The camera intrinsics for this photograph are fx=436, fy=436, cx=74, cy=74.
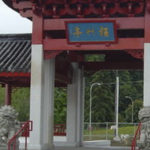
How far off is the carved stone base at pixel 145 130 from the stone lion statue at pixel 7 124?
333cm

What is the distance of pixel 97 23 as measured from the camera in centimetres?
1211

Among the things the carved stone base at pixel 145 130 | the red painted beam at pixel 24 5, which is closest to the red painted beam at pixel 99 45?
the red painted beam at pixel 24 5

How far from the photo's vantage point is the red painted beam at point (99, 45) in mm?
12023

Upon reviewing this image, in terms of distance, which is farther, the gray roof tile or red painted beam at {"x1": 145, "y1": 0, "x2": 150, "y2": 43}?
the gray roof tile

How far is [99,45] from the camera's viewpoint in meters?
12.3

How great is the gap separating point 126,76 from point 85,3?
A: 50.1 metres

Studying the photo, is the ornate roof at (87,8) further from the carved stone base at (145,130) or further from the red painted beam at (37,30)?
the carved stone base at (145,130)

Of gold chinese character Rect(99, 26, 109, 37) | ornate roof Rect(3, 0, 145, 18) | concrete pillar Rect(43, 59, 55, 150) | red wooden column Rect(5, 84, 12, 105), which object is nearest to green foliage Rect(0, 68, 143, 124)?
red wooden column Rect(5, 84, 12, 105)

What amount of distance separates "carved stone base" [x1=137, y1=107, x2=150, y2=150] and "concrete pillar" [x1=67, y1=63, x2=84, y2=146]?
5.42 meters

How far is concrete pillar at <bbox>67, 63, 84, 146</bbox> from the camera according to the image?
16422mm

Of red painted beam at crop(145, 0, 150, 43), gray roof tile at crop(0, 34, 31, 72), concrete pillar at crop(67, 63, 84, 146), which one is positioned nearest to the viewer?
red painted beam at crop(145, 0, 150, 43)

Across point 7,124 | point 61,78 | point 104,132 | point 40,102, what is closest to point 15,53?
point 61,78

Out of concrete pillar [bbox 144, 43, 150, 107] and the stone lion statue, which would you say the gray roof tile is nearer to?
the stone lion statue

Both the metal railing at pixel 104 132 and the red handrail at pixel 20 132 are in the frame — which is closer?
the red handrail at pixel 20 132
